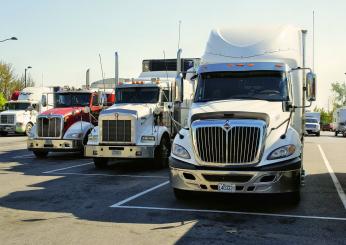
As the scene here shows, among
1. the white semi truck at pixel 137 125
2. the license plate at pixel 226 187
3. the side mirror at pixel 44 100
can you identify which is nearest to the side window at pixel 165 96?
the white semi truck at pixel 137 125

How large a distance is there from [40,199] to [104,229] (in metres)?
2.80

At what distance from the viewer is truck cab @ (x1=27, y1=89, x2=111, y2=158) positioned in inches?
650

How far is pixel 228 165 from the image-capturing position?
7.71m

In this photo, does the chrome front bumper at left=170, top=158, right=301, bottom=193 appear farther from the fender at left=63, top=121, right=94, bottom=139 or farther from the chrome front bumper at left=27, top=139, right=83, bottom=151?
the fender at left=63, top=121, right=94, bottom=139

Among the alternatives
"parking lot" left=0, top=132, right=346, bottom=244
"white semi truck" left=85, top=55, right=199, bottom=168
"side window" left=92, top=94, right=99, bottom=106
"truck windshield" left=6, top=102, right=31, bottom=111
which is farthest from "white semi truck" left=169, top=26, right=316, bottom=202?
"truck windshield" left=6, top=102, right=31, bottom=111

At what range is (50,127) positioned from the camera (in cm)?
1672

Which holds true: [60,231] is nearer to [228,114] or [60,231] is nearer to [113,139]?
[228,114]

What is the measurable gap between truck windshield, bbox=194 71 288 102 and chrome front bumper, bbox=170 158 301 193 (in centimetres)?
196

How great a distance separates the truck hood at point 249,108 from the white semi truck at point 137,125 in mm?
4140

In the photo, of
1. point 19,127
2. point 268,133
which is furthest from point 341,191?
point 19,127

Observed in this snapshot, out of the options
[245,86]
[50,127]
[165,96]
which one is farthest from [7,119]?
[245,86]

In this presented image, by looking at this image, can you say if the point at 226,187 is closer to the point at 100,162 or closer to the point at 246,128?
the point at 246,128

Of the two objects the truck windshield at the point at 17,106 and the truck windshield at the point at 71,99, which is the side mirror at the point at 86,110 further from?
the truck windshield at the point at 17,106

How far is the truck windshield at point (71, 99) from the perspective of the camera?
1781 cm
